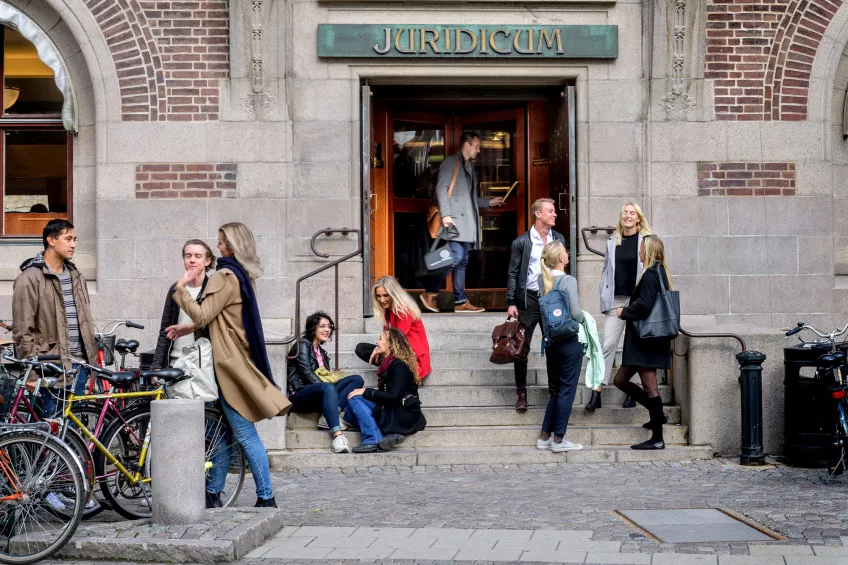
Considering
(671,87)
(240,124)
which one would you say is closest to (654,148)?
(671,87)

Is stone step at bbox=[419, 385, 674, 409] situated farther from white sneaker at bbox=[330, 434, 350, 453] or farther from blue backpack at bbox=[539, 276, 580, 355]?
blue backpack at bbox=[539, 276, 580, 355]

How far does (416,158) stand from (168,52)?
13.4ft

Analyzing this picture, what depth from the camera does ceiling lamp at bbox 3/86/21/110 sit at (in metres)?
13.5

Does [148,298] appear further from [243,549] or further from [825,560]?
[825,560]

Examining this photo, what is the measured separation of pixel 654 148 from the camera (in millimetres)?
13023

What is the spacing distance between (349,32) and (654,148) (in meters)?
3.50

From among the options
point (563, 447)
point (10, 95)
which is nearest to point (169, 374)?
point (563, 447)

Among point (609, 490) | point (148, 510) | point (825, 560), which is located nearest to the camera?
point (825, 560)

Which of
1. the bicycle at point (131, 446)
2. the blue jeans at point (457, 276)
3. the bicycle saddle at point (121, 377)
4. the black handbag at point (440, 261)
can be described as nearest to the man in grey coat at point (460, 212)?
the blue jeans at point (457, 276)

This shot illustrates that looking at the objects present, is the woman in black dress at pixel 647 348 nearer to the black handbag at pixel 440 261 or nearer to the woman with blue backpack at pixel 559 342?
the woman with blue backpack at pixel 559 342

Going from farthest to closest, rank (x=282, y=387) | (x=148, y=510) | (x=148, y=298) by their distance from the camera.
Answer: (x=148, y=298), (x=282, y=387), (x=148, y=510)

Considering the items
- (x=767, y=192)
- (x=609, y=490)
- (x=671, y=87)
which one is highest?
(x=671, y=87)

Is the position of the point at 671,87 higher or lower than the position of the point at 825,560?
higher

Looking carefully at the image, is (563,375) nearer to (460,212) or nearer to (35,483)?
(460,212)
